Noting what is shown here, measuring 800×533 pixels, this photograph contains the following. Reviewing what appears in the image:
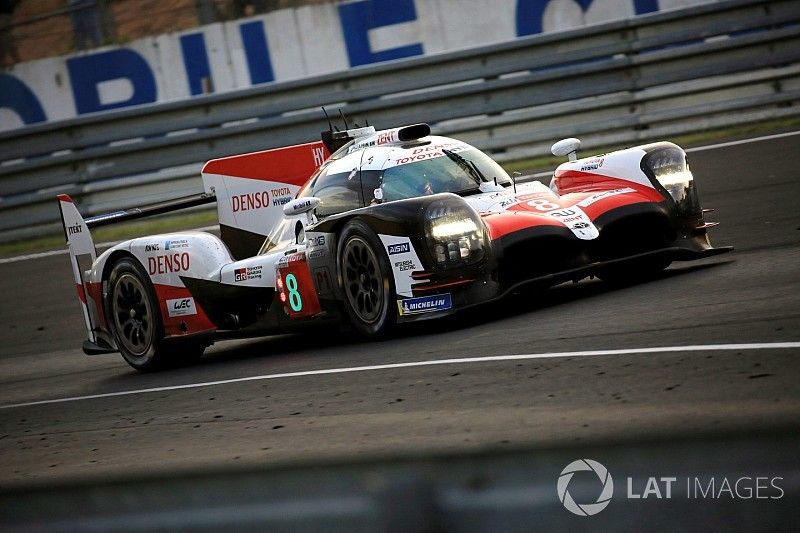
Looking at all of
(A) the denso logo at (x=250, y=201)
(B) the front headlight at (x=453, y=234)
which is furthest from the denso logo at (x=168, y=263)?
(B) the front headlight at (x=453, y=234)

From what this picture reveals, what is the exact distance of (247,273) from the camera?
30.1ft

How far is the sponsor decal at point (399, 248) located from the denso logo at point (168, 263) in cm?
229

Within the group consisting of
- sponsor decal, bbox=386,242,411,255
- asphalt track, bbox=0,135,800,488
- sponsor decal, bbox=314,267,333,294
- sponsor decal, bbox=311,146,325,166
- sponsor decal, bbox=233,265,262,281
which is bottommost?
asphalt track, bbox=0,135,800,488

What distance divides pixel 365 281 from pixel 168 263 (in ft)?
6.98

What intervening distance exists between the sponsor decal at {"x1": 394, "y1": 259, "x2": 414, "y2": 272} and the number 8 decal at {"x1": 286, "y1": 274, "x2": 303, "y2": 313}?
1052 millimetres

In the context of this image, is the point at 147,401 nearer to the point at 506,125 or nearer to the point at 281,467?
the point at 281,467

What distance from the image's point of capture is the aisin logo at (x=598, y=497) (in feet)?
8.28

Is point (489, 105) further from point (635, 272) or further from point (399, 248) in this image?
point (399, 248)

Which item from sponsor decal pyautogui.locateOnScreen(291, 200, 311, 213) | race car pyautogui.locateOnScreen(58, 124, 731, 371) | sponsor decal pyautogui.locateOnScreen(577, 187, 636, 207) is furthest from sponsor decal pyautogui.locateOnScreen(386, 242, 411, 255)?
sponsor decal pyautogui.locateOnScreen(577, 187, 636, 207)

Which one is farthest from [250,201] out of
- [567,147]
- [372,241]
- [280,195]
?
[567,147]

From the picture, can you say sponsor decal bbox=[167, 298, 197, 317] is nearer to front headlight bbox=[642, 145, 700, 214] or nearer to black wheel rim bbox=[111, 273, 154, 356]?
black wheel rim bbox=[111, 273, 154, 356]

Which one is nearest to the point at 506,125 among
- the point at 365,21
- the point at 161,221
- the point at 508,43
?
the point at 508,43

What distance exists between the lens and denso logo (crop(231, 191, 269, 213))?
10.1 metres

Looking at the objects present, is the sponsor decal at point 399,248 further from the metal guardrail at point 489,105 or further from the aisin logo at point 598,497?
the metal guardrail at point 489,105
